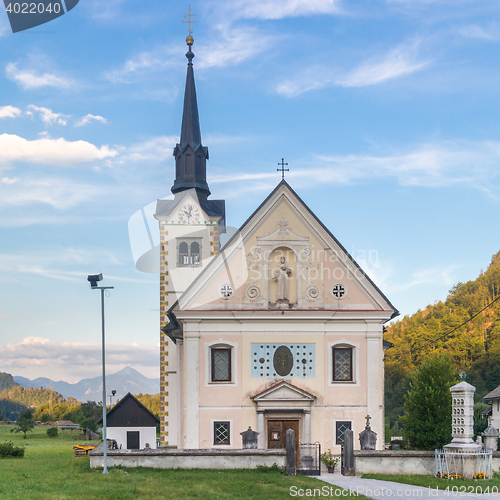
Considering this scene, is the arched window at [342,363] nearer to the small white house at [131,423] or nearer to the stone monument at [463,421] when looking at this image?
the stone monument at [463,421]

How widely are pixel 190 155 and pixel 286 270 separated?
16.2 m

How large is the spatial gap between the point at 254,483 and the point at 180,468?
3.81 metres

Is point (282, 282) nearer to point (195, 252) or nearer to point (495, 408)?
Answer: point (195, 252)

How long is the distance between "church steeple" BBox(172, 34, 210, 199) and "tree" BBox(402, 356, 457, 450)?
1787 cm

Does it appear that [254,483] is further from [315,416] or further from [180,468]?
[315,416]

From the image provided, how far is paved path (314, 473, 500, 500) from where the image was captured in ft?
57.5

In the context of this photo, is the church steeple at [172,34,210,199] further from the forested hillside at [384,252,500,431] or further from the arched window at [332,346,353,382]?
the forested hillside at [384,252,500,431]

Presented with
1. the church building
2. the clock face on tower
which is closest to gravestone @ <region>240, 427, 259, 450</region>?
the church building

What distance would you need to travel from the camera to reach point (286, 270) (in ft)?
88.4

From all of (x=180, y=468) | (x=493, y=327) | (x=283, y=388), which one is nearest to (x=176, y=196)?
(x=283, y=388)

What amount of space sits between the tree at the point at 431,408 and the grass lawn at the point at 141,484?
19.6 metres

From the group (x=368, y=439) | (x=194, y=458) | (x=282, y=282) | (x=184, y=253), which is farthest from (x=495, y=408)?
(x=194, y=458)

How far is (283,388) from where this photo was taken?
26.1 m

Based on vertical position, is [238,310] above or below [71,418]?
above
